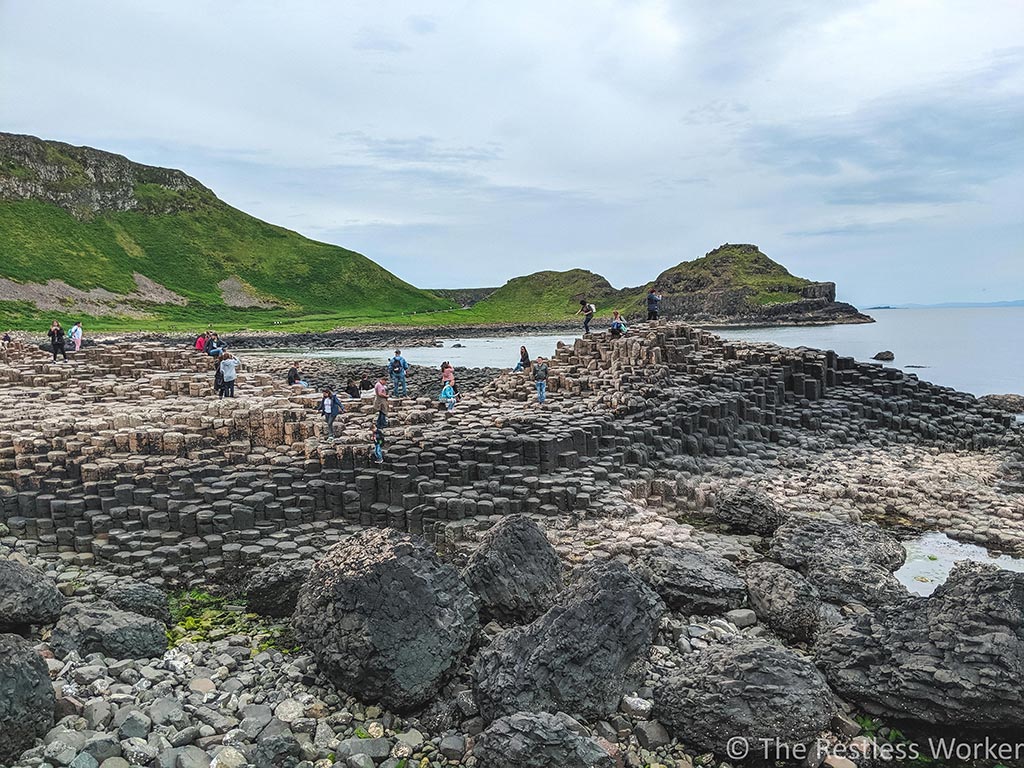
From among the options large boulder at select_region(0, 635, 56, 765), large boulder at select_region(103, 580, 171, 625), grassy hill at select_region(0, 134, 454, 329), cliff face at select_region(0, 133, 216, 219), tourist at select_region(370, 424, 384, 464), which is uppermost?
cliff face at select_region(0, 133, 216, 219)

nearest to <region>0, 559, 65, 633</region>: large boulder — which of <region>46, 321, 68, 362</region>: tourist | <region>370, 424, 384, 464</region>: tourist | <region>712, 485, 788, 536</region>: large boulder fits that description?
<region>370, 424, 384, 464</region>: tourist

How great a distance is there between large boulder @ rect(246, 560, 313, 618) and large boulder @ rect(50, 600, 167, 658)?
4.47 ft

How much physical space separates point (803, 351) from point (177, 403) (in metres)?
22.7

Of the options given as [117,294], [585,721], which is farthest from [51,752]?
[117,294]

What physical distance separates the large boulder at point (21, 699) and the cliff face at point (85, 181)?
133 metres

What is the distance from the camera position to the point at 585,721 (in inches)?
271

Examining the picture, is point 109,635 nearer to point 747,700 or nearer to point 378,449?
point 378,449

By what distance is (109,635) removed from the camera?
8.18 metres

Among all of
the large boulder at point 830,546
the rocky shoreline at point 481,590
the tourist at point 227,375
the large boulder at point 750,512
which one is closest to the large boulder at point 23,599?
the rocky shoreline at point 481,590

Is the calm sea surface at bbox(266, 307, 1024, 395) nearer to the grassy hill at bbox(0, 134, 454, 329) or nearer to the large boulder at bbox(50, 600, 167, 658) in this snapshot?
the grassy hill at bbox(0, 134, 454, 329)

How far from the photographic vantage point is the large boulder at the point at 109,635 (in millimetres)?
8117

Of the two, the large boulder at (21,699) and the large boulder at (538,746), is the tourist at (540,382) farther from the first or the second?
the large boulder at (21,699)

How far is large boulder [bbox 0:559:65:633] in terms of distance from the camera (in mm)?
8602

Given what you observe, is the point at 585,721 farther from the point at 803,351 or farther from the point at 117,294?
the point at 117,294
